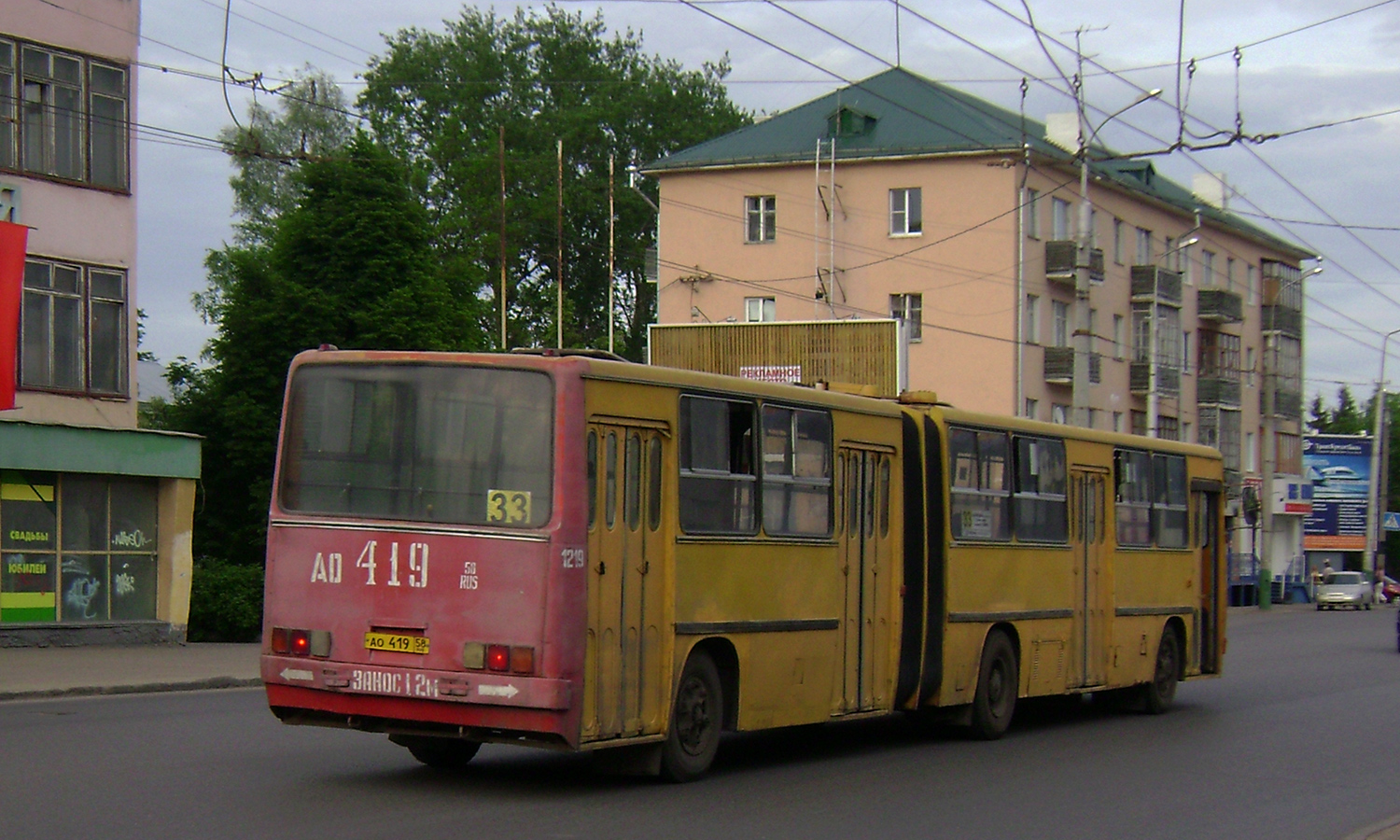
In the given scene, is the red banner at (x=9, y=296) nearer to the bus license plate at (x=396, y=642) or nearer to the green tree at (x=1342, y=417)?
the bus license plate at (x=396, y=642)

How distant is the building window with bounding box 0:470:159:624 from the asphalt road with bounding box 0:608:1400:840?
27.3ft

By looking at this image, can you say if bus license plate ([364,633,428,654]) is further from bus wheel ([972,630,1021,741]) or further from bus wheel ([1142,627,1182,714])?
bus wheel ([1142,627,1182,714])

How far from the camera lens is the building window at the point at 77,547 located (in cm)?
2647

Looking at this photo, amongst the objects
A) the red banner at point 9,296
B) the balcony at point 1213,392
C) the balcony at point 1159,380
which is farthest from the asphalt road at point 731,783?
the balcony at point 1213,392

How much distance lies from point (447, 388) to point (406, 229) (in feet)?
94.4

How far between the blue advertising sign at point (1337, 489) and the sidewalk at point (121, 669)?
62912 millimetres

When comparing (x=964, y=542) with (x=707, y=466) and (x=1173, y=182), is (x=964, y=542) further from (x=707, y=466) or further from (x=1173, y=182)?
(x=1173, y=182)

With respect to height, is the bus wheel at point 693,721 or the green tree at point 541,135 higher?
the green tree at point 541,135


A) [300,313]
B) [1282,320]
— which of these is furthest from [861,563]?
[1282,320]

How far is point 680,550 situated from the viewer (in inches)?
476

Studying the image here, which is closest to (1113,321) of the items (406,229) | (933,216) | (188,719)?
(933,216)

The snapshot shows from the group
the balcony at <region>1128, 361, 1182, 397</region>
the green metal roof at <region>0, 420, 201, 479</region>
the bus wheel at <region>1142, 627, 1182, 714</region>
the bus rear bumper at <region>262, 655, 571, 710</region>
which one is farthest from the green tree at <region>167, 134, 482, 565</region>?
the balcony at <region>1128, 361, 1182, 397</region>

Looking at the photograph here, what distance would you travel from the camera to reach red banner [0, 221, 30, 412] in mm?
25438

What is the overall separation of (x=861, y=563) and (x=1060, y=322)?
4691cm
